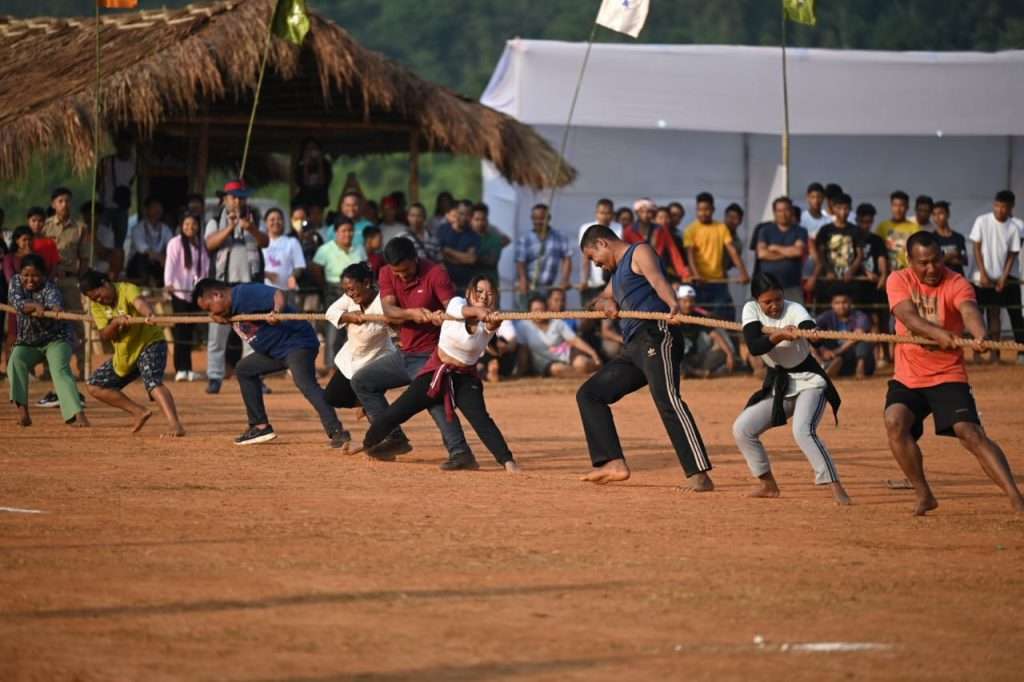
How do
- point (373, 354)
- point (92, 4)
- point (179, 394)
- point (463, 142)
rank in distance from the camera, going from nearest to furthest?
point (373, 354), point (179, 394), point (463, 142), point (92, 4)

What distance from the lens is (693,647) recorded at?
20.4ft

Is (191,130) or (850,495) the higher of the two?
(191,130)

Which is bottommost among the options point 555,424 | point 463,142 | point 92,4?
point 555,424

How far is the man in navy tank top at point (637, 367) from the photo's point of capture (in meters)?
10.7

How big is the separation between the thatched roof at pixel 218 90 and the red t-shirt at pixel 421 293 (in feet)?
23.2

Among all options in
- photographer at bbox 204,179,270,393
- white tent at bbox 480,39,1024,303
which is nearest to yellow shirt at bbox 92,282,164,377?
photographer at bbox 204,179,270,393

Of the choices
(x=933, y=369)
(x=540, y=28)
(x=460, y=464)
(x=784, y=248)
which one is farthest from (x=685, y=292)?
(x=540, y=28)

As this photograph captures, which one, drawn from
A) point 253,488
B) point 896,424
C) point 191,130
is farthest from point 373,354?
point 191,130

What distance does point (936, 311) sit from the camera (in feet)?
31.0

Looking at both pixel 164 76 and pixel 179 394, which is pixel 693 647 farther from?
pixel 164 76

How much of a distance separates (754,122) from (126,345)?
1110cm

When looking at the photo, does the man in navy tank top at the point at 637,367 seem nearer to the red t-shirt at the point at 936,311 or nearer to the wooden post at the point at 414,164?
the red t-shirt at the point at 936,311

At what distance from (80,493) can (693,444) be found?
374cm

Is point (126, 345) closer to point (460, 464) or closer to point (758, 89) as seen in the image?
point (460, 464)
